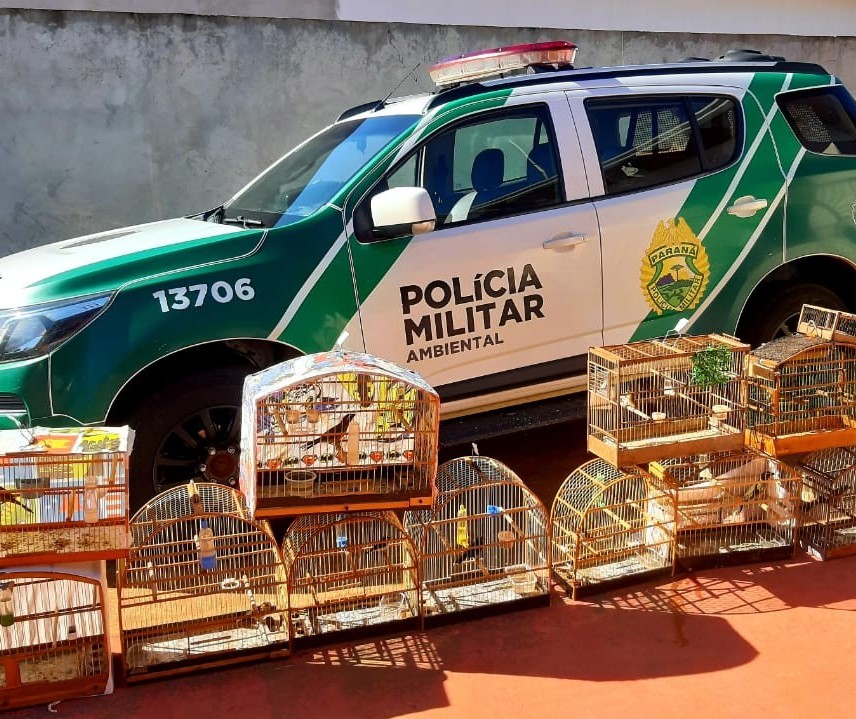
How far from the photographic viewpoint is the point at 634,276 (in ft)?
15.8

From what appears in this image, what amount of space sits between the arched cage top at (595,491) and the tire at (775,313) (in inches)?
56.2

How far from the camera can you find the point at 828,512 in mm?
4215

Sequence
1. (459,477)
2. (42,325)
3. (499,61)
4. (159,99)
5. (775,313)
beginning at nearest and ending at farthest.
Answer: (42,325), (459,477), (499,61), (775,313), (159,99)

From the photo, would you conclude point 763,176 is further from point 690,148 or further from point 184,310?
point 184,310

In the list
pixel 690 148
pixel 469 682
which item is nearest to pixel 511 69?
pixel 690 148

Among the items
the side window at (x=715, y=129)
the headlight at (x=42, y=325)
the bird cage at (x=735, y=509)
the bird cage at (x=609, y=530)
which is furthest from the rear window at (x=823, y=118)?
the headlight at (x=42, y=325)

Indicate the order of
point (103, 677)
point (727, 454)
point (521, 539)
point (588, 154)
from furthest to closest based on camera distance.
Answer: point (588, 154)
point (727, 454)
point (521, 539)
point (103, 677)

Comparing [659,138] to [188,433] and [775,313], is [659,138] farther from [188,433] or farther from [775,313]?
[188,433]

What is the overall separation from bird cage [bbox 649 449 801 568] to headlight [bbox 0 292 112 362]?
2567 mm

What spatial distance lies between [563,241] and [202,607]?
2405 millimetres

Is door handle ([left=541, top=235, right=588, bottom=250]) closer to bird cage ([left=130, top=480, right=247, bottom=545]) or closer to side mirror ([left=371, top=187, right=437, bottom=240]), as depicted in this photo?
side mirror ([left=371, top=187, right=437, bottom=240])

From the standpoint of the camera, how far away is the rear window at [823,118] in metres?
5.22

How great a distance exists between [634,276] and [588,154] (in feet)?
2.19

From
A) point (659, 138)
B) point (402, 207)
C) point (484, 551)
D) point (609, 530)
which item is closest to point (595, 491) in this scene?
point (609, 530)
